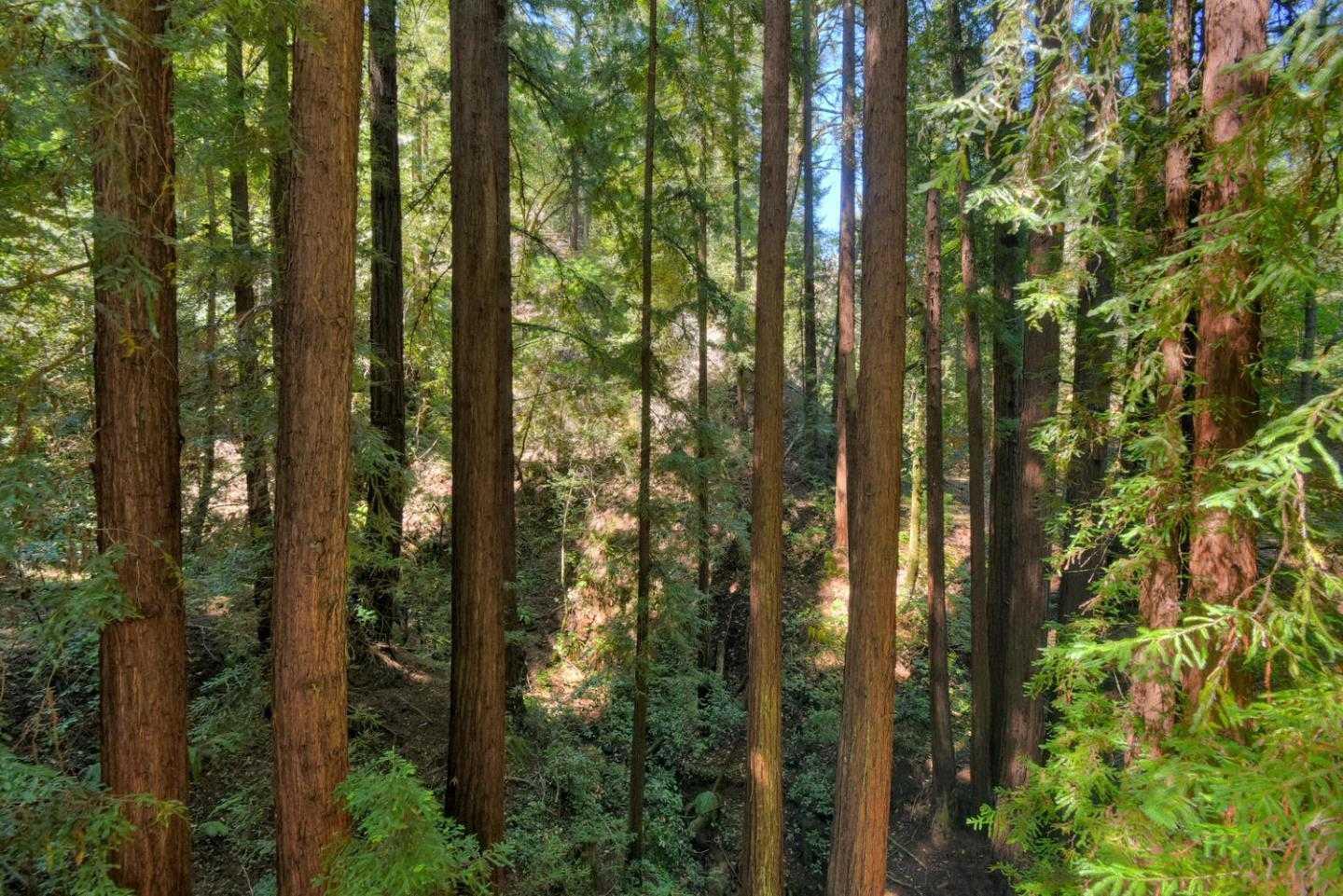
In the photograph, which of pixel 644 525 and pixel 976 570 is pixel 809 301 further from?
pixel 644 525

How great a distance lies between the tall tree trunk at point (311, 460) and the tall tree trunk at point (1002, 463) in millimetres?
8349

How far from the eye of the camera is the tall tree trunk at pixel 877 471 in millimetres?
4984

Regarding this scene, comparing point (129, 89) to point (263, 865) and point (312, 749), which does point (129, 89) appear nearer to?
point (312, 749)

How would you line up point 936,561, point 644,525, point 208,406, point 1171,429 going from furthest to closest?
point 936,561 → point 644,525 → point 208,406 → point 1171,429

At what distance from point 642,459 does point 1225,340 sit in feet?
19.4

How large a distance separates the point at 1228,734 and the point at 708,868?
787 cm

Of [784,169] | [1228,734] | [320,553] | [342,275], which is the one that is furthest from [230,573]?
[1228,734]

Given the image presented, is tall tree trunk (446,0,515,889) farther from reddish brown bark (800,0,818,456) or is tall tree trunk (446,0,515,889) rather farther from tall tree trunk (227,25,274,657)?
reddish brown bark (800,0,818,456)

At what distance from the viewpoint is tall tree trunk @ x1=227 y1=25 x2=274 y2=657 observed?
4.34 m

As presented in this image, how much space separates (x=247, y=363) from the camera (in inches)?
208

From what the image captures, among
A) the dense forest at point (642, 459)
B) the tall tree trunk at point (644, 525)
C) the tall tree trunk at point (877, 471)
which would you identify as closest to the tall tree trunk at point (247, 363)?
the dense forest at point (642, 459)

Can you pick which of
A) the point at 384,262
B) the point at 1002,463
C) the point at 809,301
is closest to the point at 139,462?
the point at 384,262

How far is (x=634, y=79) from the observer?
7941mm

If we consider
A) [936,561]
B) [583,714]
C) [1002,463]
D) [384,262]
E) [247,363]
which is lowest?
[583,714]
